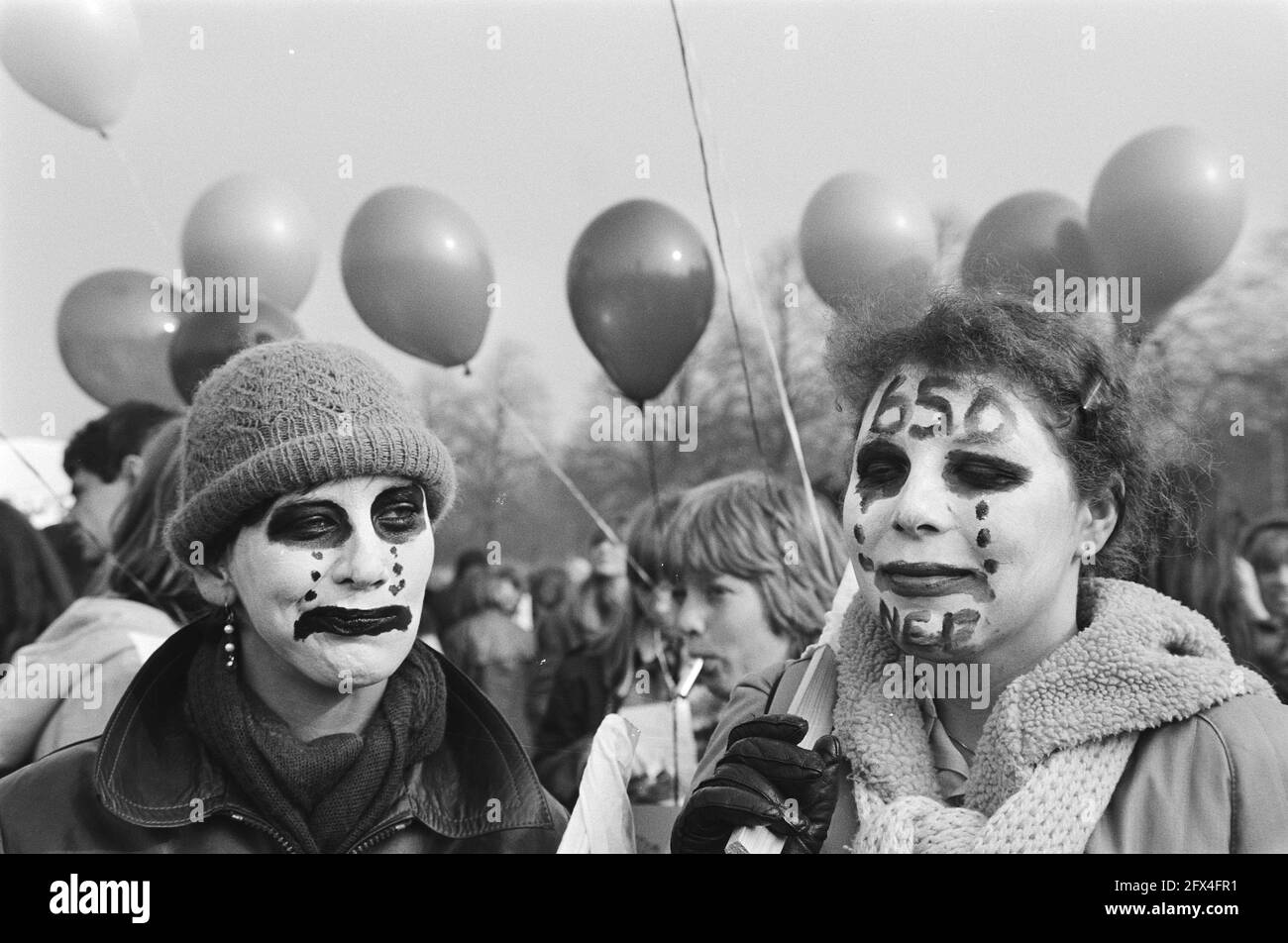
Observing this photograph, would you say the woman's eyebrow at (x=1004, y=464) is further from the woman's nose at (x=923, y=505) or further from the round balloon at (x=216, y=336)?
the round balloon at (x=216, y=336)

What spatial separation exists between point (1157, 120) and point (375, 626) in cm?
196

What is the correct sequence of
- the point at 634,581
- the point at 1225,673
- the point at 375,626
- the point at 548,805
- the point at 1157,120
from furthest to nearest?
the point at 634,581 → the point at 1157,120 → the point at 548,805 → the point at 375,626 → the point at 1225,673

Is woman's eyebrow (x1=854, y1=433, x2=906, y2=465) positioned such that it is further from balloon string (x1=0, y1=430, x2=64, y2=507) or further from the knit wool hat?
balloon string (x1=0, y1=430, x2=64, y2=507)

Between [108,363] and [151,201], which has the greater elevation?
[151,201]

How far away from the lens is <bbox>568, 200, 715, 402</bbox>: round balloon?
3.23 meters

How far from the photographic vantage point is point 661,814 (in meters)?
3.16

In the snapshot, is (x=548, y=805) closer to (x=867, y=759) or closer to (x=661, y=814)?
(x=661, y=814)

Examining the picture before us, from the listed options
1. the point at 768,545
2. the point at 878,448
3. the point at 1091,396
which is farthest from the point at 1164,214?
the point at 768,545

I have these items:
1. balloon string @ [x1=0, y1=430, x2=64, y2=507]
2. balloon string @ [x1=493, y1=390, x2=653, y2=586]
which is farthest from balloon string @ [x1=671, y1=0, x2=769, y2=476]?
balloon string @ [x1=0, y1=430, x2=64, y2=507]

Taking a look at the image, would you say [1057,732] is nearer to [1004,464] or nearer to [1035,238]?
[1004,464]

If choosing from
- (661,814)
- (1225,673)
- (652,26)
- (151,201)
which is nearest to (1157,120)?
(652,26)

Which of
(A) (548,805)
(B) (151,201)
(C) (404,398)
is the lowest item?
(A) (548,805)

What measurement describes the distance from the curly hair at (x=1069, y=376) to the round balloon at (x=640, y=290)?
2.19ft

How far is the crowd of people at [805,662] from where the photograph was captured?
236cm
